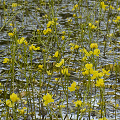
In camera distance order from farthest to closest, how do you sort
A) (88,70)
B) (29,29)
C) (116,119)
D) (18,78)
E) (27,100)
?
1. (29,29)
2. (18,78)
3. (27,100)
4. (116,119)
5. (88,70)

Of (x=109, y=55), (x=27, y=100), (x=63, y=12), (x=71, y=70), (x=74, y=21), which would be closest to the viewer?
(x=27, y=100)

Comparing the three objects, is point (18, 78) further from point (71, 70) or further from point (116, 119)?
point (116, 119)

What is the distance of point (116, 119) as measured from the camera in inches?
85.8

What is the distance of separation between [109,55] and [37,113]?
1544 mm

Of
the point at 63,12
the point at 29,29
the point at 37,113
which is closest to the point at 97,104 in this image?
the point at 37,113

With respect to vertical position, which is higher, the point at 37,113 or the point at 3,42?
the point at 3,42

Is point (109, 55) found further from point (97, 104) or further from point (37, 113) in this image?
point (37, 113)

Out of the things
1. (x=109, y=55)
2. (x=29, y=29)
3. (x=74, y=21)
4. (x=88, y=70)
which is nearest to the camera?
(x=88, y=70)

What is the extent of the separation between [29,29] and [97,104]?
2447 millimetres

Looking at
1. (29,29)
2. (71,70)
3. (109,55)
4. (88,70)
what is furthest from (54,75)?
(29,29)

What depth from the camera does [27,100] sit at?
7.72 ft

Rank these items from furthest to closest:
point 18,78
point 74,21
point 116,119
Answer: point 74,21
point 18,78
point 116,119

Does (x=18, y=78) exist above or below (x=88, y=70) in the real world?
below

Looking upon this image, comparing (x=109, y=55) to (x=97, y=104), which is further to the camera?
(x=109, y=55)
